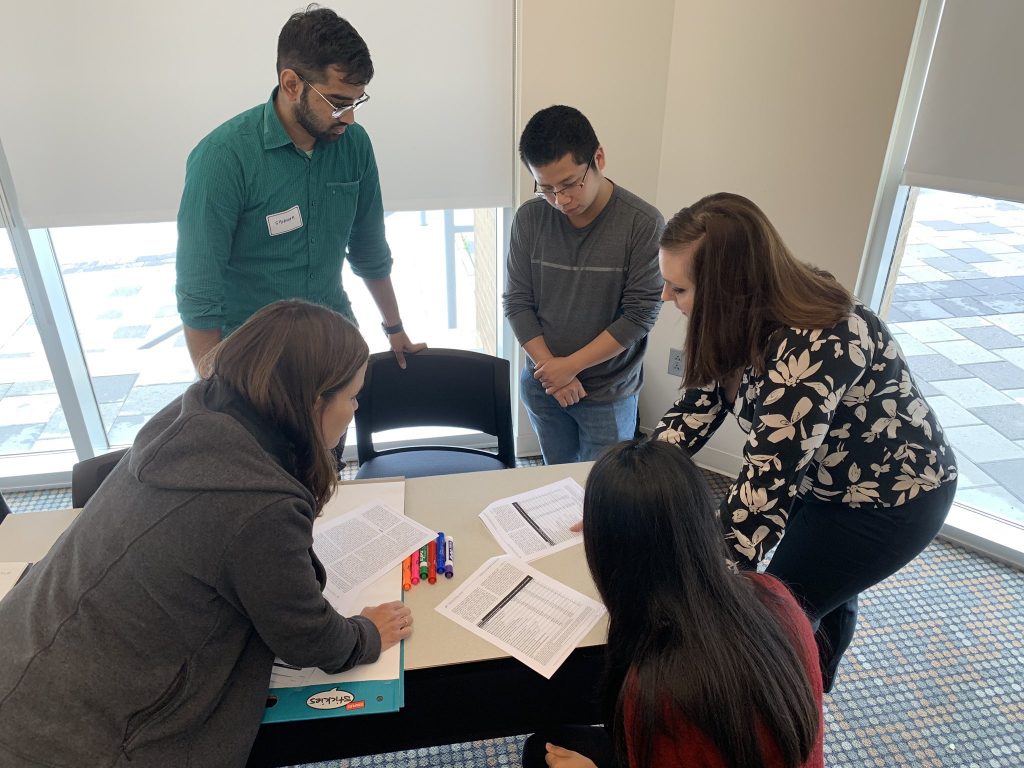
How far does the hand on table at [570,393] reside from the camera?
2209 mm

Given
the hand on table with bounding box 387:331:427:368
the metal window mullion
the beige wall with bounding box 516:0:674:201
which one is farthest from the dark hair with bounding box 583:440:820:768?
the metal window mullion

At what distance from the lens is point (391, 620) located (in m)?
1.33

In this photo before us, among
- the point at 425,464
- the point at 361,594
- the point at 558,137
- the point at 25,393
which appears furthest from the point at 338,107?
the point at 25,393

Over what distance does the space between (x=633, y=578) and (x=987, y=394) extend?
242 cm

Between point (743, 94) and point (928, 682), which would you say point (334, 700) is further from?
point (743, 94)

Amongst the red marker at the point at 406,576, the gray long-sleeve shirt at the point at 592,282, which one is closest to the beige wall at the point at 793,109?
the gray long-sleeve shirt at the point at 592,282

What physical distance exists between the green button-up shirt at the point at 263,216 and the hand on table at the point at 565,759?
1333mm

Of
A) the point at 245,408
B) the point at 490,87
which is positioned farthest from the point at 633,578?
the point at 490,87

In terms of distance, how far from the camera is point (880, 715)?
82.3 inches

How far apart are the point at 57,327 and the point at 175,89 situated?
111 cm

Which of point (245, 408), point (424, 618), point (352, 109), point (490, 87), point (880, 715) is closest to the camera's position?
point (245, 408)

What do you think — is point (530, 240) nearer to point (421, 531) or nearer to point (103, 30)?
point (421, 531)

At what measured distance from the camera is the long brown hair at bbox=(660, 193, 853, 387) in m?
1.34

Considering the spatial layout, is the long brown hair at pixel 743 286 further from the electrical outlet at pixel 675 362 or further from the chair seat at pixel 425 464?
the electrical outlet at pixel 675 362
